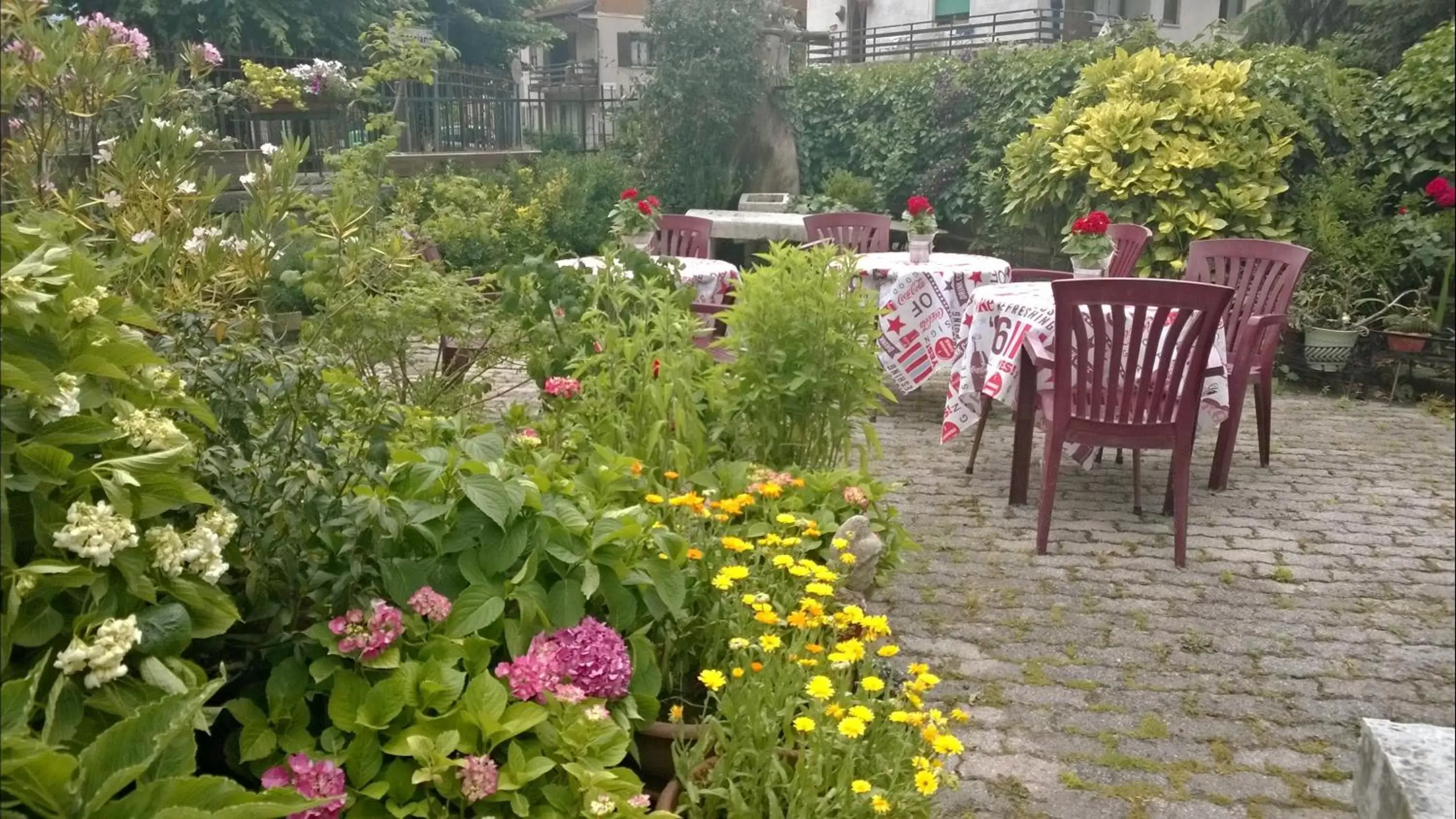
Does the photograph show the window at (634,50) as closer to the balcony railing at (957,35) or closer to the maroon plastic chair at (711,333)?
the balcony railing at (957,35)

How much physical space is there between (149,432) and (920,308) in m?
4.29

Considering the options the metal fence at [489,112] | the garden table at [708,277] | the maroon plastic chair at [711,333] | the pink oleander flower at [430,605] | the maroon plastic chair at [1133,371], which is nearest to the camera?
the pink oleander flower at [430,605]

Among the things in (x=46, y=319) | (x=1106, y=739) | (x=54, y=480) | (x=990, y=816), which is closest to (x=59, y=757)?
(x=54, y=480)

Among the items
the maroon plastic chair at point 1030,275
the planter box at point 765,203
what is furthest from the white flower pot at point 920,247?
the planter box at point 765,203

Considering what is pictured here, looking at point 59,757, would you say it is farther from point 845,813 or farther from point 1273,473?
point 1273,473

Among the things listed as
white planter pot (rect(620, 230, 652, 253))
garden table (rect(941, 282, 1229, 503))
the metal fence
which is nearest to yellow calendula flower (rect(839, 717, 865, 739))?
garden table (rect(941, 282, 1229, 503))

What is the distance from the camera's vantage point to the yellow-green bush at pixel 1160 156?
19.2 ft

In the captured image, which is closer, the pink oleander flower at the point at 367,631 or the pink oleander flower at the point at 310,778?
the pink oleander flower at the point at 310,778

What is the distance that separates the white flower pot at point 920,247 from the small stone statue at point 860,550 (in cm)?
298

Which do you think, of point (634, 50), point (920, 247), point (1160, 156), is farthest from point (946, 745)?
point (634, 50)

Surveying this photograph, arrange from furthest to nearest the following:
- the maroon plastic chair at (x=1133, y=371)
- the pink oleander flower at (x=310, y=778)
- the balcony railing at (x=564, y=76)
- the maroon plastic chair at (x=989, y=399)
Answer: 1. the balcony railing at (x=564, y=76)
2. the maroon plastic chair at (x=989, y=399)
3. the maroon plastic chair at (x=1133, y=371)
4. the pink oleander flower at (x=310, y=778)

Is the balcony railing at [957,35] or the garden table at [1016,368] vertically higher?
the balcony railing at [957,35]

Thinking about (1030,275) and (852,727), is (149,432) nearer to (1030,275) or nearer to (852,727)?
(852,727)

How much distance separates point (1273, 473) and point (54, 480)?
4317 millimetres
